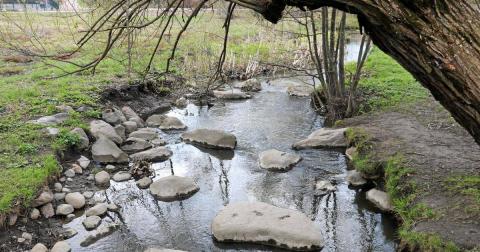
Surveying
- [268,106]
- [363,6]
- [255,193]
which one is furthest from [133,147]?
[363,6]

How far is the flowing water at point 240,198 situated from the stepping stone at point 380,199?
123 millimetres

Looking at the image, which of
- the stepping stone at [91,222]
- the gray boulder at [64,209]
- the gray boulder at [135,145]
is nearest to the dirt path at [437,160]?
the stepping stone at [91,222]

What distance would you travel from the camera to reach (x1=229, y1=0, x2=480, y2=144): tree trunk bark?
7.59 ft

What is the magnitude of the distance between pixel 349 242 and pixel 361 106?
6000mm

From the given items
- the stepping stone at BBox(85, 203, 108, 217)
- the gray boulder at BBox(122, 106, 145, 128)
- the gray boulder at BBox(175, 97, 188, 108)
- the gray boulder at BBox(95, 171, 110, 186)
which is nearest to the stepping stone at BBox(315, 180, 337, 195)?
the stepping stone at BBox(85, 203, 108, 217)

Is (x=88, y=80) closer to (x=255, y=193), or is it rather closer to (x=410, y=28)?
(x=255, y=193)

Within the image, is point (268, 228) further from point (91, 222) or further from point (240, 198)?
point (91, 222)

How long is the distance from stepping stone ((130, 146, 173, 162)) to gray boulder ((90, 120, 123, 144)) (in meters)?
0.71

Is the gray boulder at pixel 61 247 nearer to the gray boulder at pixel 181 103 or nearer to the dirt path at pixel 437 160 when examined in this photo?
the dirt path at pixel 437 160

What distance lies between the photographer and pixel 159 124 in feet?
37.1

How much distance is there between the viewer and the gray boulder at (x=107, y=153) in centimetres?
878

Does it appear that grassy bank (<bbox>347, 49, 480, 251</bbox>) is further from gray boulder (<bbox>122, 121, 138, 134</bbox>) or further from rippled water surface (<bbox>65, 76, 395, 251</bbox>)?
gray boulder (<bbox>122, 121, 138, 134</bbox>)

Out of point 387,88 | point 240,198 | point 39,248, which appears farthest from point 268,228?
point 387,88

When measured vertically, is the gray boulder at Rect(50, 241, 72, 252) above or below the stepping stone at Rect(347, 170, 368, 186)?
below
